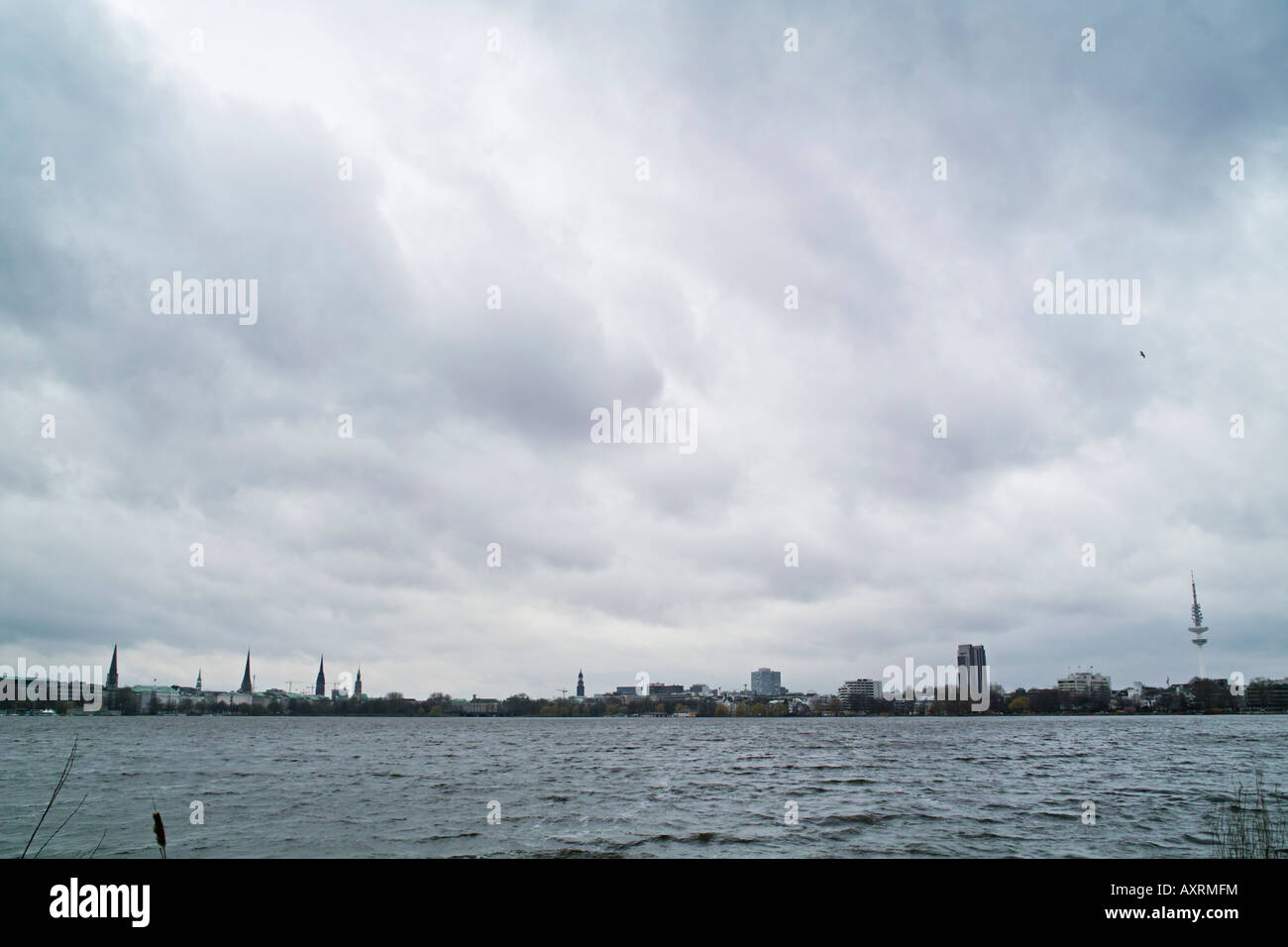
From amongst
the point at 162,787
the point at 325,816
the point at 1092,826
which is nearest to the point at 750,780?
the point at 1092,826
